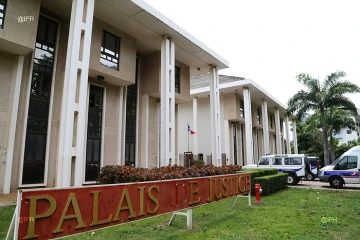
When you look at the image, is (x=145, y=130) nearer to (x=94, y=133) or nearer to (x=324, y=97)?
(x=94, y=133)

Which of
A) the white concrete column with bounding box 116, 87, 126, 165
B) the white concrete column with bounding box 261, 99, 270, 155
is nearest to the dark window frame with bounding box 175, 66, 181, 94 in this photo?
the white concrete column with bounding box 116, 87, 126, 165

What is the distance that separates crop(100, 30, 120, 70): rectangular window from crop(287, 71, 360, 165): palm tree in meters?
17.7

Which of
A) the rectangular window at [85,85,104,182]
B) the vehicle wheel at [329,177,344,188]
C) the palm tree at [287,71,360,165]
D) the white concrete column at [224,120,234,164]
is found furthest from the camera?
the white concrete column at [224,120,234,164]

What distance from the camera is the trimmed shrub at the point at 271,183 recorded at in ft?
36.7

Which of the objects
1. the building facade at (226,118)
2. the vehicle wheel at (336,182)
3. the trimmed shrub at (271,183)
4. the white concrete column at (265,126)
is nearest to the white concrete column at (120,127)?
the trimmed shrub at (271,183)

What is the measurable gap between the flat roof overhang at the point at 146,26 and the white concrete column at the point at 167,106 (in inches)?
32.7

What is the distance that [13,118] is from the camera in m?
10.1

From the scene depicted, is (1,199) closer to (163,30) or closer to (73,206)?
(73,206)

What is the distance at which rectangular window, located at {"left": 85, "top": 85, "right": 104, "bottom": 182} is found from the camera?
12.9 meters

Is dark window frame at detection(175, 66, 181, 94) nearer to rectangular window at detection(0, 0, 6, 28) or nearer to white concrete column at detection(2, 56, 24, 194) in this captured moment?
white concrete column at detection(2, 56, 24, 194)

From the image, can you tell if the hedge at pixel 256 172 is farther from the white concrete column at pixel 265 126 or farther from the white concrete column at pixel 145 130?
the white concrete column at pixel 265 126

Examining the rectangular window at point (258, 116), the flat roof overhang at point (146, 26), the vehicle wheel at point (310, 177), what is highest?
the flat roof overhang at point (146, 26)

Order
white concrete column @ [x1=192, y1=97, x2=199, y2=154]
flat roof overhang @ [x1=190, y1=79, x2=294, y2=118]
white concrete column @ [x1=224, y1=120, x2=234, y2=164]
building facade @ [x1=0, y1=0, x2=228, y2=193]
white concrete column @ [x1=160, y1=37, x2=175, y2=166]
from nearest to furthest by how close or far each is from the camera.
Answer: building facade @ [x1=0, y1=0, x2=228, y2=193]
white concrete column @ [x1=160, y1=37, x2=175, y2=166]
flat roof overhang @ [x1=190, y1=79, x2=294, y2=118]
white concrete column @ [x1=192, y1=97, x2=199, y2=154]
white concrete column @ [x1=224, y1=120, x2=234, y2=164]


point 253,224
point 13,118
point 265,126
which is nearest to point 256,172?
point 253,224
